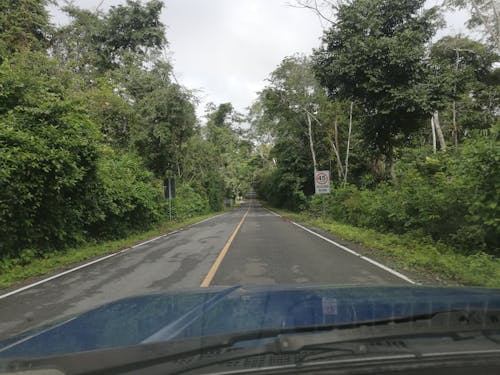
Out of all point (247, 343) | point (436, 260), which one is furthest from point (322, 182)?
point (247, 343)

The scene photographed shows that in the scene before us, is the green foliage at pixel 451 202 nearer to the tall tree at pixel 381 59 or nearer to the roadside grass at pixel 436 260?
the roadside grass at pixel 436 260

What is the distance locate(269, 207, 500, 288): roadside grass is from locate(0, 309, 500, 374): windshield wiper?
16.1 feet

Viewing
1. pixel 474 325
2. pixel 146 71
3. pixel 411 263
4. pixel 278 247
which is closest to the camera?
pixel 474 325

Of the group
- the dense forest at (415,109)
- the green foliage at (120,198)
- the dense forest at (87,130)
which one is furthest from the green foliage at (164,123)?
the dense forest at (415,109)

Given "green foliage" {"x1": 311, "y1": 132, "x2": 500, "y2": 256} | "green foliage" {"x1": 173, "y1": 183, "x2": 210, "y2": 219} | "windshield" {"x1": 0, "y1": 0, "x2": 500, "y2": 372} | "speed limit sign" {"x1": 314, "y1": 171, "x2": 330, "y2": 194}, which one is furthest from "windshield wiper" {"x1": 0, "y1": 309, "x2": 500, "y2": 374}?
"green foliage" {"x1": 173, "y1": 183, "x2": 210, "y2": 219}

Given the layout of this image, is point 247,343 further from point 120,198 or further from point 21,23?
point 21,23

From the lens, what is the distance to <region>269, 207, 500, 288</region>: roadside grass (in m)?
6.92

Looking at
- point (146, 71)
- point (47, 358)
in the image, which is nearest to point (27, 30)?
point (146, 71)

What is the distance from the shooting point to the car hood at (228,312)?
2.37 m

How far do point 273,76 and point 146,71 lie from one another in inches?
406

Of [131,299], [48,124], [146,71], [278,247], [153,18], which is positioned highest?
[153,18]

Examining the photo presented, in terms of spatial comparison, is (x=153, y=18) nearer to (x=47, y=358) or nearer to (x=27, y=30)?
(x=27, y=30)

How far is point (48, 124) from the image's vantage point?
10586 millimetres

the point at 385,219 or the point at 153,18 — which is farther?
the point at 153,18
